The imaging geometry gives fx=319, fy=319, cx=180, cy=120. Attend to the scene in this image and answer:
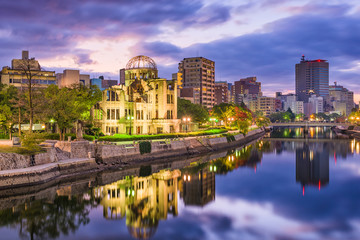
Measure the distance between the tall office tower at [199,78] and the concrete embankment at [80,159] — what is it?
114 meters

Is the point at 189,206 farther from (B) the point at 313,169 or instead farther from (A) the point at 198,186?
(B) the point at 313,169

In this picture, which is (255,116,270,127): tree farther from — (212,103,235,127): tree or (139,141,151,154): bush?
(139,141,151,154): bush

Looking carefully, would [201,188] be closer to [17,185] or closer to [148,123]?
[17,185]

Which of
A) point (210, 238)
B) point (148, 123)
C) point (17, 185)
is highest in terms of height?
point (148, 123)

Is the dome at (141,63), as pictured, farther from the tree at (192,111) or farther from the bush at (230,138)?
the bush at (230,138)

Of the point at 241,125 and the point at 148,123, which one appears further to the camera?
the point at 241,125

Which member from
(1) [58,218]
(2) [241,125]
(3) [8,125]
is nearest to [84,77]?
(2) [241,125]

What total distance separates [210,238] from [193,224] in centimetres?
299

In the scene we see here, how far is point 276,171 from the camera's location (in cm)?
5106

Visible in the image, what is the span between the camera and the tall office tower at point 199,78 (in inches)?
6870

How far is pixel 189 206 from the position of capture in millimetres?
31469

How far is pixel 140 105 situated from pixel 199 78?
106165mm

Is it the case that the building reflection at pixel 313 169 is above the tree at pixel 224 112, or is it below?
below

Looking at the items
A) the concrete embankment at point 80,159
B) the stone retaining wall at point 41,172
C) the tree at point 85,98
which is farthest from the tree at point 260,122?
the stone retaining wall at point 41,172
